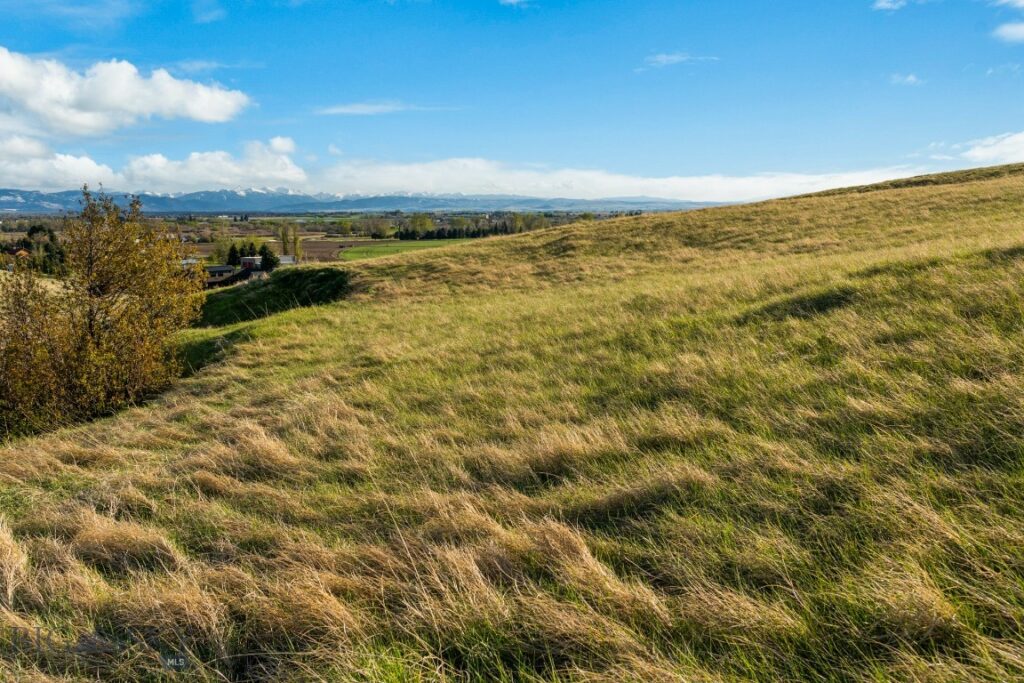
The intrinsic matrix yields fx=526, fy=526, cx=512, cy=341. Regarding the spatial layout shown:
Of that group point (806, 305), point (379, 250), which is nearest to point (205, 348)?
point (806, 305)

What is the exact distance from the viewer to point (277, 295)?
27.2 m

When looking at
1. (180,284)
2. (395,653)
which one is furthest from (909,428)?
(180,284)

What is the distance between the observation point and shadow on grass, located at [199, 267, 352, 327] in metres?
24.9

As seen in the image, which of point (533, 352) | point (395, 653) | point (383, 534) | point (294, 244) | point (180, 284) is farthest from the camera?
point (294, 244)

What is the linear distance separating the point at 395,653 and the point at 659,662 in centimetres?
148

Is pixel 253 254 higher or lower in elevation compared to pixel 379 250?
higher

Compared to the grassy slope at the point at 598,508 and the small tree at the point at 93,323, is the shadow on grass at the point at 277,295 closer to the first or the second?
the small tree at the point at 93,323

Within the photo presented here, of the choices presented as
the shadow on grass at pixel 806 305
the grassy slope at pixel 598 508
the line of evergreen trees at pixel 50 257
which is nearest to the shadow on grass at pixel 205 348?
the line of evergreen trees at pixel 50 257

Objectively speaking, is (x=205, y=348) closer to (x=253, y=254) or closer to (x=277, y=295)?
(x=277, y=295)

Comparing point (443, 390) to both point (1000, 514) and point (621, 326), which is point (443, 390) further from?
point (1000, 514)

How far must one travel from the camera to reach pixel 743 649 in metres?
2.76

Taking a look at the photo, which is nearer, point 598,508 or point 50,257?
point 598,508

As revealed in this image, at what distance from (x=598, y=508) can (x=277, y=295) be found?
87.0 ft

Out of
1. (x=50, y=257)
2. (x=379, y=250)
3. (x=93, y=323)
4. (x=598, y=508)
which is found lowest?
(x=598, y=508)
